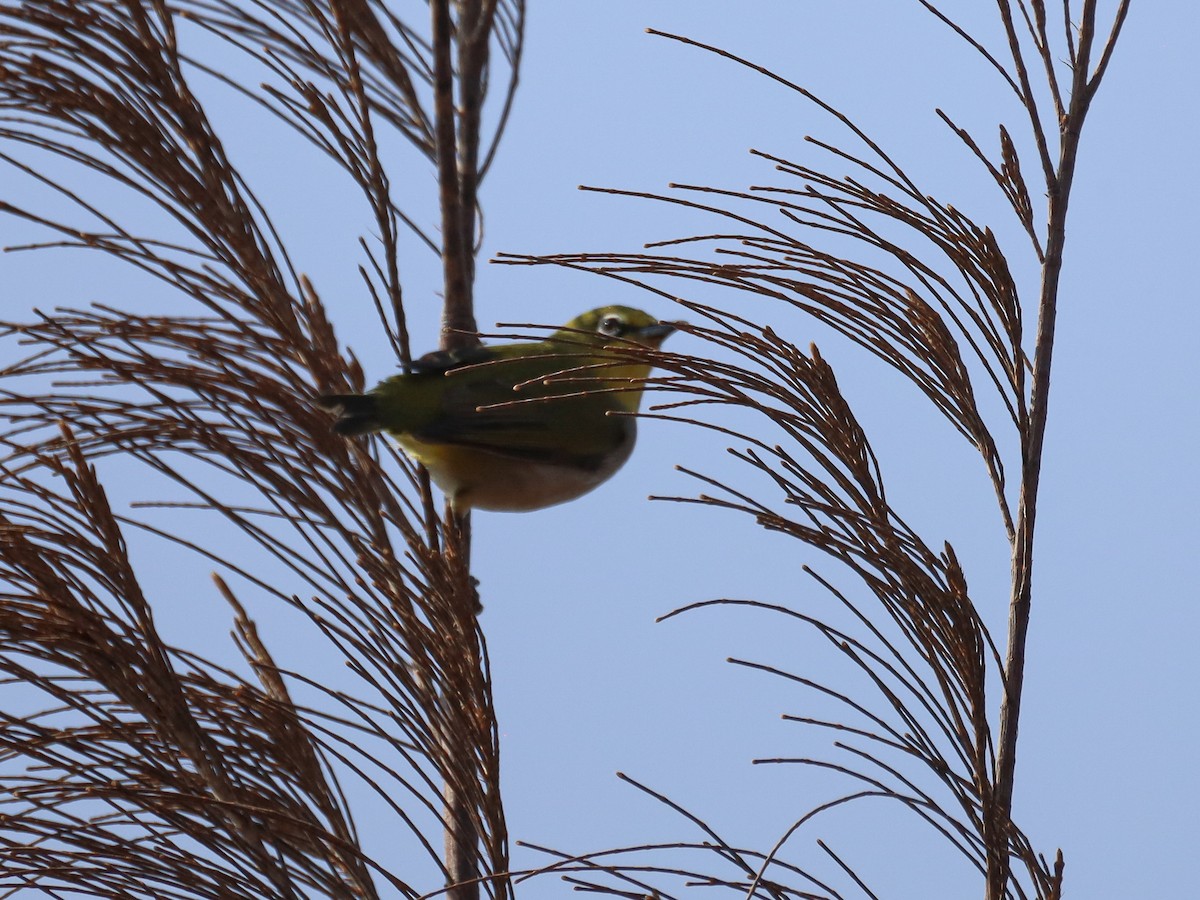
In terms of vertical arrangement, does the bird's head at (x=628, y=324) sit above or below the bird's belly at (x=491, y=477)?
above

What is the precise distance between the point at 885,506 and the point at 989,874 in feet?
1.24

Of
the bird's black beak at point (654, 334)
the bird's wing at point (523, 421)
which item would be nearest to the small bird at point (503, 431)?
the bird's wing at point (523, 421)

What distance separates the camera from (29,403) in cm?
171

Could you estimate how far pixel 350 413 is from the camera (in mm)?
1940

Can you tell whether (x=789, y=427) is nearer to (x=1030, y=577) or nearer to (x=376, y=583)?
(x=1030, y=577)

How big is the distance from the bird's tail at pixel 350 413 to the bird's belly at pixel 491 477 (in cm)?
58

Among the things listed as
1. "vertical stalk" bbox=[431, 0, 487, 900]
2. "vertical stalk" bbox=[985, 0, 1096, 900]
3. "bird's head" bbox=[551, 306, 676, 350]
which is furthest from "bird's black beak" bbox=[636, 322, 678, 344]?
"vertical stalk" bbox=[985, 0, 1096, 900]

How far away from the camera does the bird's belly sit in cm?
259

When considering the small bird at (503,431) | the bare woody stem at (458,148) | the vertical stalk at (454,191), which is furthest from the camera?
the small bird at (503,431)

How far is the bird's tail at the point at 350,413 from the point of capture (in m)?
1.90

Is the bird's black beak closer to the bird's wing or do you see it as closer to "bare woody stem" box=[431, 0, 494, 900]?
the bird's wing

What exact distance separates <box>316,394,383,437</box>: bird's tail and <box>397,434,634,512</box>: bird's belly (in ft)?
1.89

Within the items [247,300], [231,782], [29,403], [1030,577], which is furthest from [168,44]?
[1030,577]

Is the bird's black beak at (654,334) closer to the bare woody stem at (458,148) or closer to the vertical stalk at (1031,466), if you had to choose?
the bare woody stem at (458,148)
